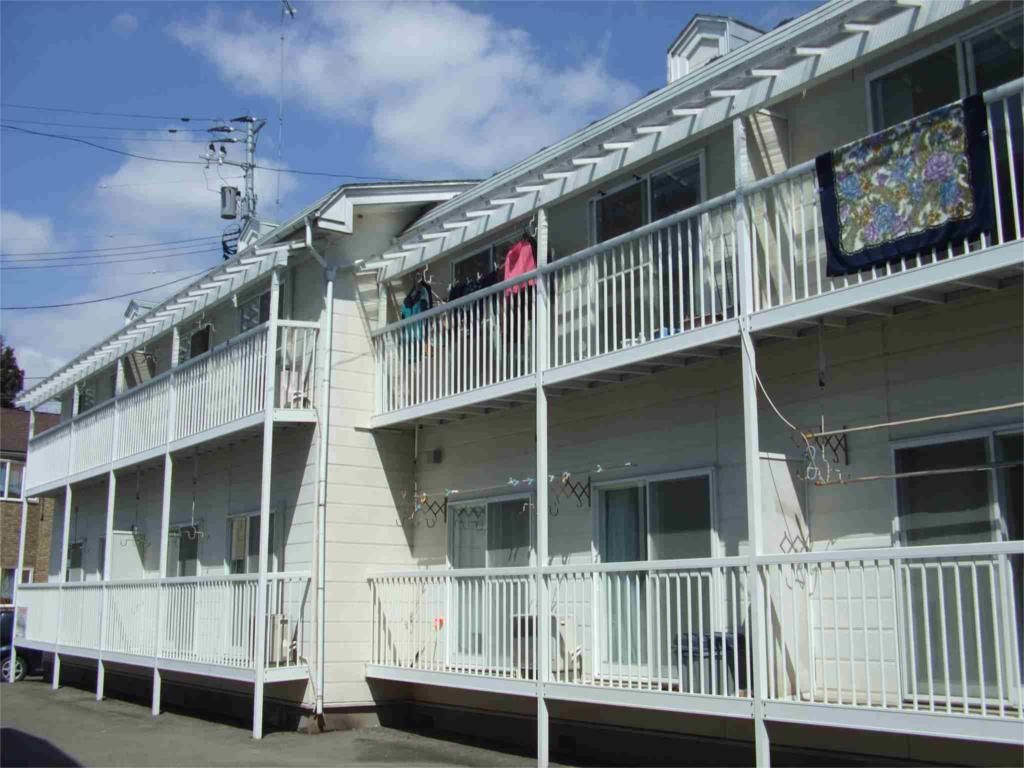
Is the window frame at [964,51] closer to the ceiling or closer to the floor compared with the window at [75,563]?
closer to the ceiling

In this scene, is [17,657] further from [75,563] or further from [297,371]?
[297,371]

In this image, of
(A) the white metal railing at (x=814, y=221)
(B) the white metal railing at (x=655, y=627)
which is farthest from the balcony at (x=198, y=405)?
(A) the white metal railing at (x=814, y=221)

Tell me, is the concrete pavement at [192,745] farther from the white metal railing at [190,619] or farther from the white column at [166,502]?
the white metal railing at [190,619]

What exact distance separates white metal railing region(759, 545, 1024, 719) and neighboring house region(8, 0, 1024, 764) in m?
0.04

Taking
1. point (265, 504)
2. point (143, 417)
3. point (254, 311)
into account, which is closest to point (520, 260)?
point (265, 504)

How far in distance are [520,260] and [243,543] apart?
6747 mm

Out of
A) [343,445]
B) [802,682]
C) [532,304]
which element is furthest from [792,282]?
[343,445]

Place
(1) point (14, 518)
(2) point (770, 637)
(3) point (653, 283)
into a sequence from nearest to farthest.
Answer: (2) point (770, 637) → (3) point (653, 283) → (1) point (14, 518)

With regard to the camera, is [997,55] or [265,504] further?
[265,504]

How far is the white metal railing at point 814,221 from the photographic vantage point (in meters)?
7.77

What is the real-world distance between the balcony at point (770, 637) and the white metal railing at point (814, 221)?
2164 millimetres

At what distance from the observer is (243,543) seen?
55.1ft

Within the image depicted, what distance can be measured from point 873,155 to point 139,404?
1362 centimetres

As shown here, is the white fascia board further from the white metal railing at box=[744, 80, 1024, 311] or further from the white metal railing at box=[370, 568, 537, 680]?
the white metal railing at box=[370, 568, 537, 680]
